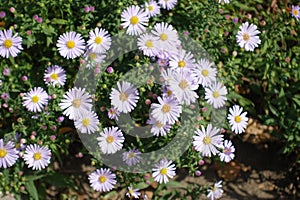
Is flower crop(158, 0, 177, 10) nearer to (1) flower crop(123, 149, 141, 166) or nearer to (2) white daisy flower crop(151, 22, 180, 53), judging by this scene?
(2) white daisy flower crop(151, 22, 180, 53)

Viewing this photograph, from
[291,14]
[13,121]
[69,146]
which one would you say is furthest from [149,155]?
[291,14]

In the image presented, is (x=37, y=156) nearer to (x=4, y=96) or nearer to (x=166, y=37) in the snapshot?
(x=4, y=96)

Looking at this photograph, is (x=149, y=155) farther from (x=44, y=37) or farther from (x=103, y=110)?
(x=44, y=37)

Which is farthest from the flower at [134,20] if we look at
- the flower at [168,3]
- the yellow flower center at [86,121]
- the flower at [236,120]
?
the flower at [236,120]

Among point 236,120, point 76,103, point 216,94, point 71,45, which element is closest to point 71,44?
point 71,45

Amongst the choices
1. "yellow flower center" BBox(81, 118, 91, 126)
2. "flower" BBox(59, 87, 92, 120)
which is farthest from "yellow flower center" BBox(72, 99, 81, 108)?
Result: "yellow flower center" BBox(81, 118, 91, 126)

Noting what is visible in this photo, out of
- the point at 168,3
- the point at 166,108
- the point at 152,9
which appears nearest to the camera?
the point at 166,108
